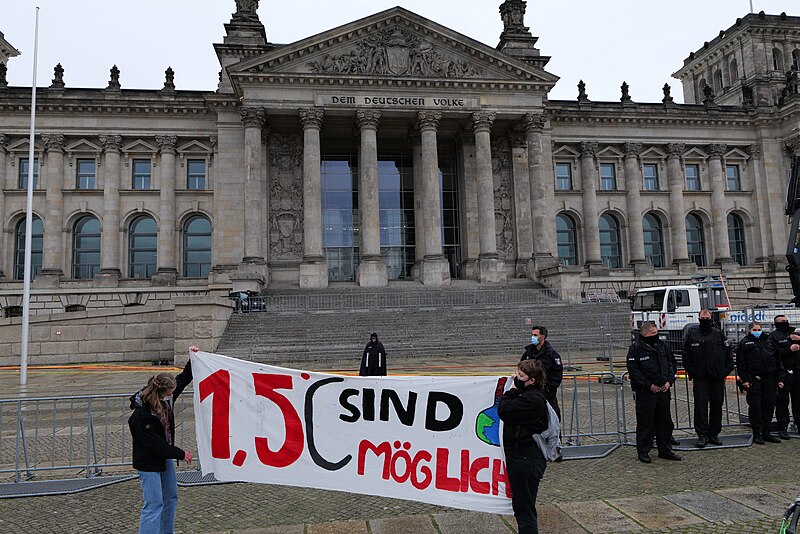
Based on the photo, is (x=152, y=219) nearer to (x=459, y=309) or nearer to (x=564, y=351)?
(x=459, y=309)

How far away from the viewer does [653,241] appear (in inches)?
1842

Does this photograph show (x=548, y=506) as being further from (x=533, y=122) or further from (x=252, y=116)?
(x=533, y=122)

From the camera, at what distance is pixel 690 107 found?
47000mm

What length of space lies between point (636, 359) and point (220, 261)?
33356 millimetres

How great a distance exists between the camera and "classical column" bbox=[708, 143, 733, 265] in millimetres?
45875

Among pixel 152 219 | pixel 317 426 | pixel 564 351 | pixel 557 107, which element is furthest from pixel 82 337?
pixel 557 107

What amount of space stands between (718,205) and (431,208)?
25.8 m

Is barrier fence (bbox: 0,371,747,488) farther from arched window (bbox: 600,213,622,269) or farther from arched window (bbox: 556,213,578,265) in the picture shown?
arched window (bbox: 600,213,622,269)

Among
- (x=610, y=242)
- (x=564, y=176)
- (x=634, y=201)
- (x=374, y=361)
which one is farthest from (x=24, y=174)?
(x=634, y=201)

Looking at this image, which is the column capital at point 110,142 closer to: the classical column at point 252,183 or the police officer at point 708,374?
the classical column at point 252,183

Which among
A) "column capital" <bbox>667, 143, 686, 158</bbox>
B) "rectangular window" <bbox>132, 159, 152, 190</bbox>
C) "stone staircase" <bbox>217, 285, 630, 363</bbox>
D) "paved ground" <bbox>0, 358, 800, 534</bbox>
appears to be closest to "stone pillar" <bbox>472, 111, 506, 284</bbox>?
"stone staircase" <bbox>217, 285, 630, 363</bbox>

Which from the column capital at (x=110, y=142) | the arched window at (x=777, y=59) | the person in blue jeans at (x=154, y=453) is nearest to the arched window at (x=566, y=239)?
the arched window at (x=777, y=59)

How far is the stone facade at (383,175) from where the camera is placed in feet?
121

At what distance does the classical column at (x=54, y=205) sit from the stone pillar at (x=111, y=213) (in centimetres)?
275
